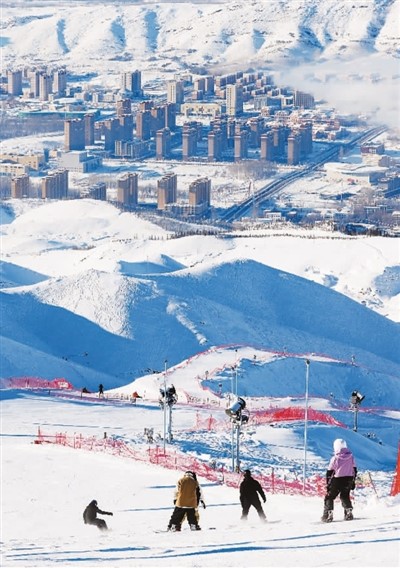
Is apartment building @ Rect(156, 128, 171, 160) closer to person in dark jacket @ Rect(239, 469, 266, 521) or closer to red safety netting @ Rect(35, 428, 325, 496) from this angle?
red safety netting @ Rect(35, 428, 325, 496)

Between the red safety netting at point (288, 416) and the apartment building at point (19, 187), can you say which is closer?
the red safety netting at point (288, 416)

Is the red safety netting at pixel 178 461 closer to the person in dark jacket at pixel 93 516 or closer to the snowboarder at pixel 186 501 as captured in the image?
the person in dark jacket at pixel 93 516

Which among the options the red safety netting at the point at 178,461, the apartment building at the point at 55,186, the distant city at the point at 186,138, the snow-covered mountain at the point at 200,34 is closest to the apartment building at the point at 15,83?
the distant city at the point at 186,138

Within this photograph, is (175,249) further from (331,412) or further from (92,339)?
(331,412)

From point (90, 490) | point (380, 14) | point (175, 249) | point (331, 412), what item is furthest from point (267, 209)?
point (380, 14)

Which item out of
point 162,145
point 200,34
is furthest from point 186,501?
point 200,34

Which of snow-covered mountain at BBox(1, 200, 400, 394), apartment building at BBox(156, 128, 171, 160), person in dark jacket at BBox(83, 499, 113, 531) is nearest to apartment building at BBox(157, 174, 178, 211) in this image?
apartment building at BBox(156, 128, 171, 160)
